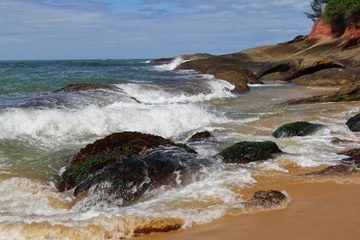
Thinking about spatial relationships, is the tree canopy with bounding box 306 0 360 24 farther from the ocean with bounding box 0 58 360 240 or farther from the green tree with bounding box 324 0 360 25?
the ocean with bounding box 0 58 360 240

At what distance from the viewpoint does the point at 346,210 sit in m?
5.99

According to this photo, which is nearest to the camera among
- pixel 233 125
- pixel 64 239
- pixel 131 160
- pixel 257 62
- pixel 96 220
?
pixel 64 239

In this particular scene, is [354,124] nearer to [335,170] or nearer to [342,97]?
[335,170]

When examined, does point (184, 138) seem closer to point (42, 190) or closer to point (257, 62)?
point (42, 190)

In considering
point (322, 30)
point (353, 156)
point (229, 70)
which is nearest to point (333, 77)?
point (229, 70)

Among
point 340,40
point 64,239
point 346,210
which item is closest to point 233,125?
point 346,210

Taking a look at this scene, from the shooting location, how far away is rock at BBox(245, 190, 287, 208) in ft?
20.4

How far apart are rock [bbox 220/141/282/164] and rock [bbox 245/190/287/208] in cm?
232

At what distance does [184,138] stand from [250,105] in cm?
768

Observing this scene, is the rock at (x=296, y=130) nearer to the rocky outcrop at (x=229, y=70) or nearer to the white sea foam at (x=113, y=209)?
the white sea foam at (x=113, y=209)

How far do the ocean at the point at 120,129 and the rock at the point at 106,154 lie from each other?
11.9 inches

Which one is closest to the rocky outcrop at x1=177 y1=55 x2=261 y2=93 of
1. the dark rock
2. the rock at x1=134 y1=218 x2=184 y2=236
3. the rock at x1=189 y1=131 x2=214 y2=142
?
the rock at x1=189 y1=131 x2=214 y2=142

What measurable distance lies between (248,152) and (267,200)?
2.68 m

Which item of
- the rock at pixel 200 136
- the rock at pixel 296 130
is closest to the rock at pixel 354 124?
the rock at pixel 296 130
